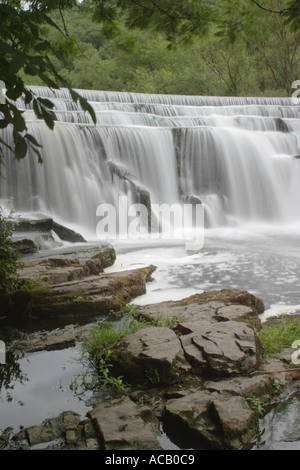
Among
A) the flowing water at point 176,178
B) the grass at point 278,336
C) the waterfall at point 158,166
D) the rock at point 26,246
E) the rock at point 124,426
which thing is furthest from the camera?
the waterfall at point 158,166

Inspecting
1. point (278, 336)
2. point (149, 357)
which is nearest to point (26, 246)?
point (149, 357)

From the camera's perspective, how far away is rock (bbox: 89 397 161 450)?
2.57 m

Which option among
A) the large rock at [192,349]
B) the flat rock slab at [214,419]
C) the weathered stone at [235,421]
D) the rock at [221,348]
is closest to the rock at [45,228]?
the large rock at [192,349]

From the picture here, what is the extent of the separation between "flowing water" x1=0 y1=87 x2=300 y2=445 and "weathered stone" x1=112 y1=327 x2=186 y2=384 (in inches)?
153

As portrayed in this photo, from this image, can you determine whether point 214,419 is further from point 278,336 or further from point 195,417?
point 278,336

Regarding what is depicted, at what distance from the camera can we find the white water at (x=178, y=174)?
1063 centimetres

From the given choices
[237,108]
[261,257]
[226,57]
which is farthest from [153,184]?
[226,57]

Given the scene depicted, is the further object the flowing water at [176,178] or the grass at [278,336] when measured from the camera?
the flowing water at [176,178]

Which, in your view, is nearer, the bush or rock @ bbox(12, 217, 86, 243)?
the bush

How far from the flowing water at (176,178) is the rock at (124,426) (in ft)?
15.3

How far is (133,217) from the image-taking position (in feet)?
39.2

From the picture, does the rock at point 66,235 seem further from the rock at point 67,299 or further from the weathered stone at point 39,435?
the weathered stone at point 39,435

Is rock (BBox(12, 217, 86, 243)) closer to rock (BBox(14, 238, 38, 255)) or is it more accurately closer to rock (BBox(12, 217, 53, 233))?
rock (BBox(12, 217, 53, 233))

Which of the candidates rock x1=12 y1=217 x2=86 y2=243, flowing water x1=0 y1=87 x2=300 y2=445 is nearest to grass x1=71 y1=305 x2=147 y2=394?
flowing water x1=0 y1=87 x2=300 y2=445
